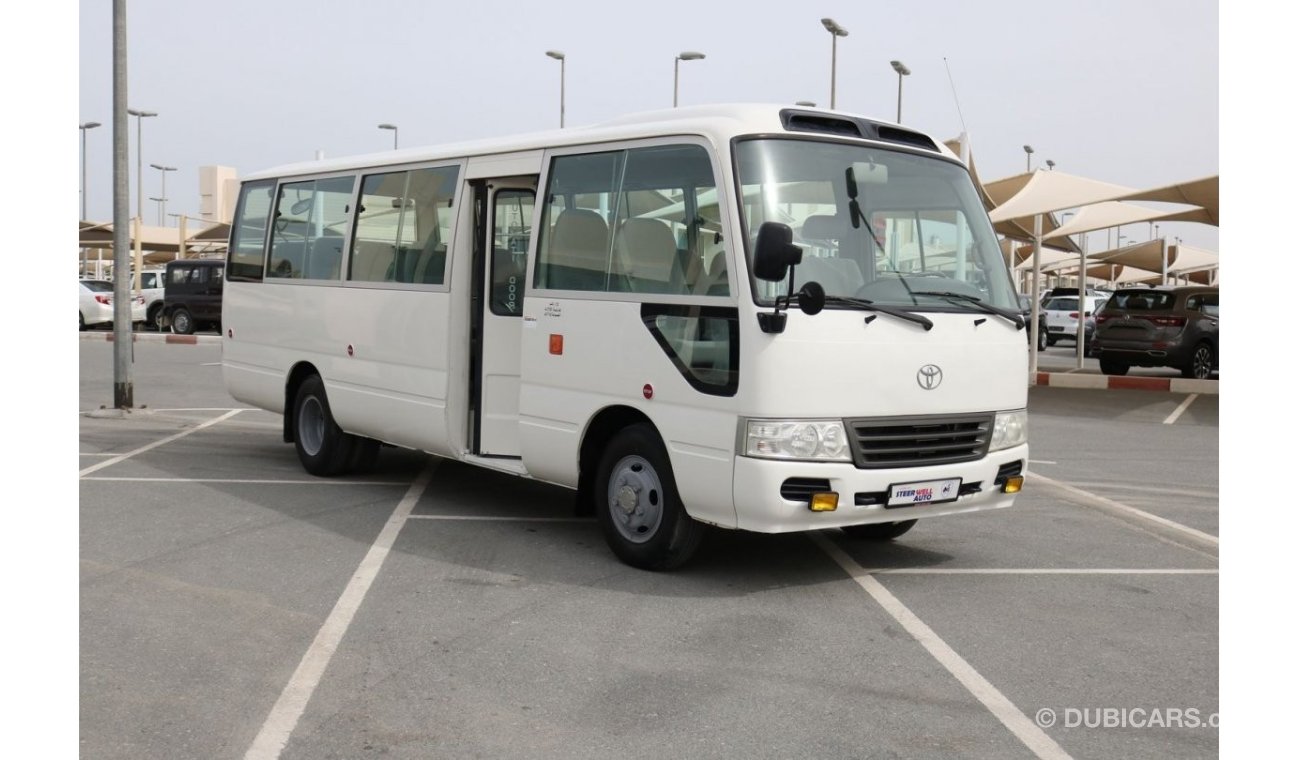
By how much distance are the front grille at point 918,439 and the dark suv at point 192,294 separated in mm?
30168

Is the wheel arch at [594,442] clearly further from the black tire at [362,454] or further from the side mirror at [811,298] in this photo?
the black tire at [362,454]

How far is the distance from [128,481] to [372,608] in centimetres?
469

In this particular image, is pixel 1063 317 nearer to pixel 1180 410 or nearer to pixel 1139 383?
pixel 1139 383

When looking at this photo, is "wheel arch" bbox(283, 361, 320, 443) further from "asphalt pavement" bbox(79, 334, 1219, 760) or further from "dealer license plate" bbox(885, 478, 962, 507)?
"dealer license plate" bbox(885, 478, 962, 507)

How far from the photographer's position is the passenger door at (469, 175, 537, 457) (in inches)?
347

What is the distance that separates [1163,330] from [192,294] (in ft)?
77.7

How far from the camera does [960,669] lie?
5711 millimetres

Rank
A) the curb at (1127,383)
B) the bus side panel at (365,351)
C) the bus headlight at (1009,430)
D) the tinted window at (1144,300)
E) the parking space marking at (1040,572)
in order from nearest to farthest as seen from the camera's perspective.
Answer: the bus headlight at (1009,430) → the parking space marking at (1040,572) → the bus side panel at (365,351) → the curb at (1127,383) → the tinted window at (1144,300)

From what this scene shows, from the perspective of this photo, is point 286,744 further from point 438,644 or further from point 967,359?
point 967,359

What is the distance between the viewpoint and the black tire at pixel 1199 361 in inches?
968

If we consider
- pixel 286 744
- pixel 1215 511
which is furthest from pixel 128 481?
pixel 1215 511

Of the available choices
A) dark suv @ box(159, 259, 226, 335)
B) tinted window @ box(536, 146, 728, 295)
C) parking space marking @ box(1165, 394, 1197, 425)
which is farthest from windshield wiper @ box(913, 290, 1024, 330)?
dark suv @ box(159, 259, 226, 335)

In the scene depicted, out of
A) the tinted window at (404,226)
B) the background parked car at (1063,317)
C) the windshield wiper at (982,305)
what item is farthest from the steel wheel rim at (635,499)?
the background parked car at (1063,317)

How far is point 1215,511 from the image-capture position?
33.4 ft
